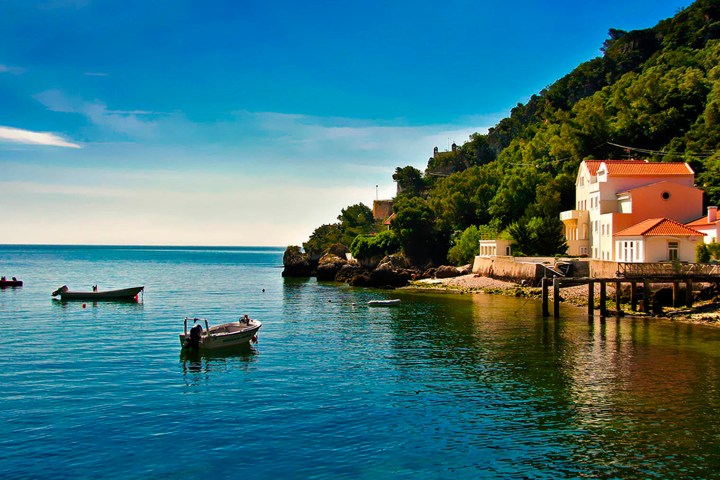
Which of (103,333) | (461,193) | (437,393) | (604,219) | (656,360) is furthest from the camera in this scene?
(461,193)

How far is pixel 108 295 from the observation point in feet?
261

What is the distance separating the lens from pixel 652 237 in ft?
204

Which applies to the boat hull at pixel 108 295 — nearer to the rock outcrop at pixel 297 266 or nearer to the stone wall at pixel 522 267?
the stone wall at pixel 522 267

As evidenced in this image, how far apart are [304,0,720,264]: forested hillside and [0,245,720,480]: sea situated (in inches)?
1783

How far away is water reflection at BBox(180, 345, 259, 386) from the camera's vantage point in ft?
114

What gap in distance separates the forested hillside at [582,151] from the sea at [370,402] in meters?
45.3

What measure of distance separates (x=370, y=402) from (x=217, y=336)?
16.6 meters

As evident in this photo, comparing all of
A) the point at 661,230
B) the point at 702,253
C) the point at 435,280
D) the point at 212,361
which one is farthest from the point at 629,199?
the point at 212,361

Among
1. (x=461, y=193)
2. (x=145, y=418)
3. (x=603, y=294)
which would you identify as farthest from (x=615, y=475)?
(x=461, y=193)

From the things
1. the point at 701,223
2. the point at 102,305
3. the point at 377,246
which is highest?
the point at 701,223

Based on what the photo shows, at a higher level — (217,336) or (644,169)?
(644,169)

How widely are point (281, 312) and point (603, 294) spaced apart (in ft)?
103

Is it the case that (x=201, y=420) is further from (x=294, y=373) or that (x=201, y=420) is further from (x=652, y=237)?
(x=652, y=237)

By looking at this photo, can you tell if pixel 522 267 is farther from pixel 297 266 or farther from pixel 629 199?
pixel 297 266
